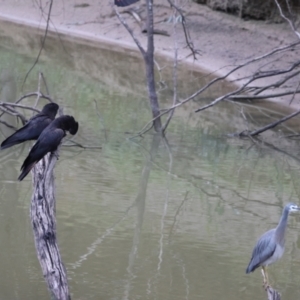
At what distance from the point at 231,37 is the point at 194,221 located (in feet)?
30.9

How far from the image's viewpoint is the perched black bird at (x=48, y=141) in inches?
168

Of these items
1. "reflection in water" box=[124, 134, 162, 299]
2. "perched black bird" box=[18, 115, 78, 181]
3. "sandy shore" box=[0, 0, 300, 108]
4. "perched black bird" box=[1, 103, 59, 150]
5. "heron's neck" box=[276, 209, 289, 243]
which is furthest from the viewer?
"sandy shore" box=[0, 0, 300, 108]

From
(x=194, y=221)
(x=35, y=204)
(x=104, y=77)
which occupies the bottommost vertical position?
(x=104, y=77)

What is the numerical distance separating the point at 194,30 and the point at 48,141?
11742 millimetres

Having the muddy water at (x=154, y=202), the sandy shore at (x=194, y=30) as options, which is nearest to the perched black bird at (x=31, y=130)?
the muddy water at (x=154, y=202)

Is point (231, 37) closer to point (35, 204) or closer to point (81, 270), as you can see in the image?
point (81, 270)

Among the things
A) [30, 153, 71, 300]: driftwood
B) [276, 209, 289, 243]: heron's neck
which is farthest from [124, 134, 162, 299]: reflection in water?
[276, 209, 289, 243]: heron's neck

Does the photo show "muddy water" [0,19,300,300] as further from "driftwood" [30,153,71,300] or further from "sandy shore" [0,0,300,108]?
"sandy shore" [0,0,300,108]

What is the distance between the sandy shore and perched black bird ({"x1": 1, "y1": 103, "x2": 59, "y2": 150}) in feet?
25.0

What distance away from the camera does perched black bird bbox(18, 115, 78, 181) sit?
427 centimetres

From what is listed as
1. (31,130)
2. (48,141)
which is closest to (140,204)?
Result: (31,130)

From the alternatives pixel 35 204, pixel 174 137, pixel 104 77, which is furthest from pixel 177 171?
pixel 104 77

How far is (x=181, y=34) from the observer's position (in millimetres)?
15461

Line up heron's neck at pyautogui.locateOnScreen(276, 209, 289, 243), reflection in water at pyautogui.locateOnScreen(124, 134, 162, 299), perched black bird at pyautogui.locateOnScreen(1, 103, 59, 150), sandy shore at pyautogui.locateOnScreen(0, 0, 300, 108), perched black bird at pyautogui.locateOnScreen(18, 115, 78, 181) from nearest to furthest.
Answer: perched black bird at pyautogui.locateOnScreen(18, 115, 78, 181), heron's neck at pyautogui.locateOnScreen(276, 209, 289, 243), perched black bird at pyautogui.locateOnScreen(1, 103, 59, 150), reflection in water at pyautogui.locateOnScreen(124, 134, 162, 299), sandy shore at pyautogui.locateOnScreen(0, 0, 300, 108)
